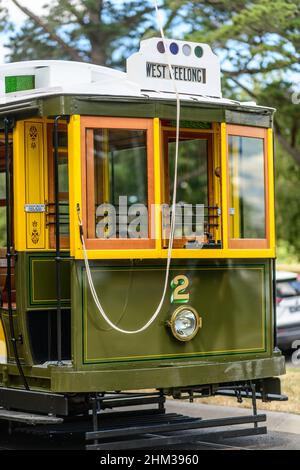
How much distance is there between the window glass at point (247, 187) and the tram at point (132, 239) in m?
0.01

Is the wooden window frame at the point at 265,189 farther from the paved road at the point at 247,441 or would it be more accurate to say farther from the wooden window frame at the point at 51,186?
the paved road at the point at 247,441

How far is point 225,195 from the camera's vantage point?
25.5ft

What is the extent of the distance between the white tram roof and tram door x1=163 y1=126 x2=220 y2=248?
1.37 feet

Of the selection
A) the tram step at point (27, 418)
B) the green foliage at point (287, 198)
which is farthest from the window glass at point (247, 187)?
the green foliage at point (287, 198)

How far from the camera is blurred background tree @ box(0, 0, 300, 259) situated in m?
16.2

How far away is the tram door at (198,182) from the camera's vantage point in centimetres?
780

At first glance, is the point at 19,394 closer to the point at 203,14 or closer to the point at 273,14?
the point at 273,14

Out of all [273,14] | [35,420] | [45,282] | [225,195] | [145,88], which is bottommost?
[35,420]

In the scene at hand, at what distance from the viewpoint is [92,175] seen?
737 cm

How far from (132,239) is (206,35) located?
32.2 feet

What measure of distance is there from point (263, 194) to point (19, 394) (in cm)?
266

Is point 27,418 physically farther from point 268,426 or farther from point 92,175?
point 268,426

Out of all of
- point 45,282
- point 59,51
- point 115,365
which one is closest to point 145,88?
point 45,282

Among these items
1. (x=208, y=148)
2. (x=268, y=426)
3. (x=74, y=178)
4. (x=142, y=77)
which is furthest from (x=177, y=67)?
(x=268, y=426)
